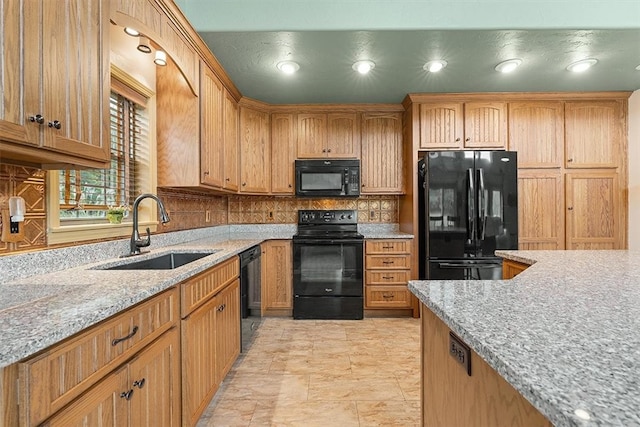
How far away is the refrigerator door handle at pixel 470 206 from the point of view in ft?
10.3

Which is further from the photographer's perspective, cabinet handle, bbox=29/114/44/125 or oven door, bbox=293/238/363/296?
oven door, bbox=293/238/363/296

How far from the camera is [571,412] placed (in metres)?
0.43

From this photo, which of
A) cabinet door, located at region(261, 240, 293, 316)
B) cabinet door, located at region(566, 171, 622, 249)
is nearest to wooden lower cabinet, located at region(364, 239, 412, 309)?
cabinet door, located at region(261, 240, 293, 316)

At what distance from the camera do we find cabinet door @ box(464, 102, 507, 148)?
11.2 ft

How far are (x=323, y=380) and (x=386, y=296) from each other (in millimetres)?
1456

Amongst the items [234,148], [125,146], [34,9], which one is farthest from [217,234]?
[34,9]

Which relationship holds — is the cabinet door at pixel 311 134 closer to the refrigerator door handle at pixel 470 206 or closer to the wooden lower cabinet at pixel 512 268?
the refrigerator door handle at pixel 470 206

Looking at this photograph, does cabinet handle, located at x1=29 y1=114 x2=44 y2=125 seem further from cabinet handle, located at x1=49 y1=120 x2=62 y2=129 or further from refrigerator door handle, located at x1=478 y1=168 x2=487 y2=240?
refrigerator door handle, located at x1=478 y1=168 x2=487 y2=240

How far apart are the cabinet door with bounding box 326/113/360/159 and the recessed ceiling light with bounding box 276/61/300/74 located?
103cm

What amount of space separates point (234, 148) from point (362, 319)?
7.45 feet

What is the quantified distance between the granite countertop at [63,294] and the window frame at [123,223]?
76mm

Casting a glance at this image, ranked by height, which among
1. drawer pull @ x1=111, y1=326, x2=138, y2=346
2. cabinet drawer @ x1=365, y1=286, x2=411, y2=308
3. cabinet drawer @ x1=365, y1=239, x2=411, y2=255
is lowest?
cabinet drawer @ x1=365, y1=286, x2=411, y2=308

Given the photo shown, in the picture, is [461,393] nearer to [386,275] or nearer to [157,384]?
[157,384]

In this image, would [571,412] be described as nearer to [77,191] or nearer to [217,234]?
[77,191]
